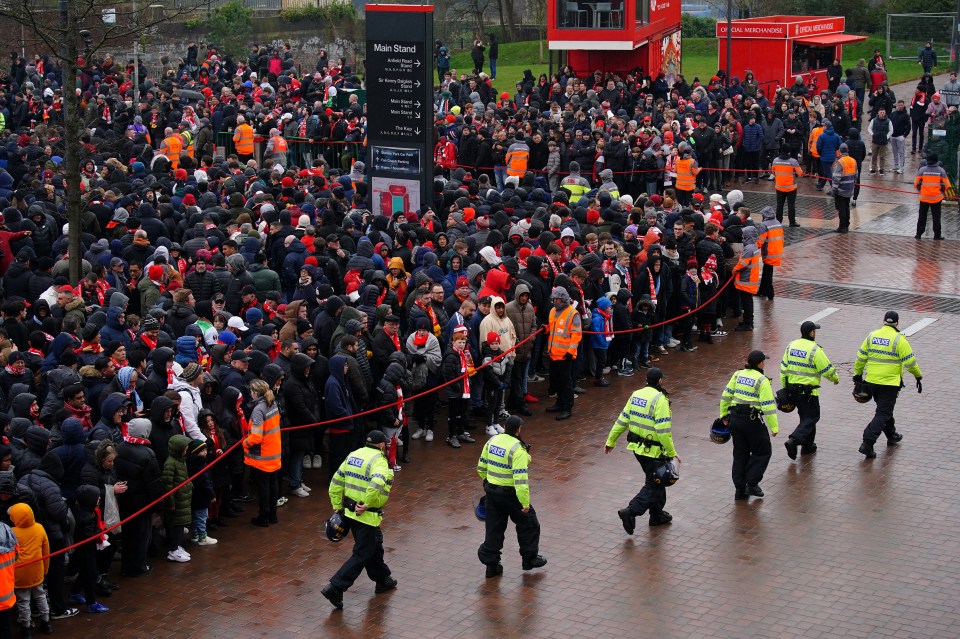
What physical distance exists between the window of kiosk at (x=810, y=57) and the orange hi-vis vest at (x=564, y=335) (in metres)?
25.8

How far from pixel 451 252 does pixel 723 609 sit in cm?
772

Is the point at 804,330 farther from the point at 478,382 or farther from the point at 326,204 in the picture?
the point at 326,204

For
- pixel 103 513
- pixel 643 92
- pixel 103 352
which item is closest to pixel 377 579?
pixel 103 513

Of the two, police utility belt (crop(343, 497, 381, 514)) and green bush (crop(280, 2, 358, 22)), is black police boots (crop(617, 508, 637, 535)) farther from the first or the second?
green bush (crop(280, 2, 358, 22))

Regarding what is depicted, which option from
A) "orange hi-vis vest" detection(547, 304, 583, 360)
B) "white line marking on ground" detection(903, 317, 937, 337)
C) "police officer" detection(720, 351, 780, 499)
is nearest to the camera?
"police officer" detection(720, 351, 780, 499)

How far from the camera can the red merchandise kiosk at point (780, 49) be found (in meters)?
39.1

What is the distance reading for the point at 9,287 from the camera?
57.8 feet

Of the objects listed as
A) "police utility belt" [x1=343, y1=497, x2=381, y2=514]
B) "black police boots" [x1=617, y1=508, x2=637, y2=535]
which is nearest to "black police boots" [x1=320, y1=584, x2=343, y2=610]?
"police utility belt" [x1=343, y1=497, x2=381, y2=514]

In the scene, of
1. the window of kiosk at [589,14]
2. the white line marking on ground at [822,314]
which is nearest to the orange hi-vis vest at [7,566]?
the white line marking on ground at [822,314]

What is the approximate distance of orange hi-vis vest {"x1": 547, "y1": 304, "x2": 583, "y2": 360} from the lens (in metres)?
16.2

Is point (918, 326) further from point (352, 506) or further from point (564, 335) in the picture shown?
point (352, 506)

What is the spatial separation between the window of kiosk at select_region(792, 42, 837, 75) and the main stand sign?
70.4 feet

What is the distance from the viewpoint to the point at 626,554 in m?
12.6

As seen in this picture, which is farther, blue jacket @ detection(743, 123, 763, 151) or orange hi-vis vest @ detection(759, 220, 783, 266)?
blue jacket @ detection(743, 123, 763, 151)
